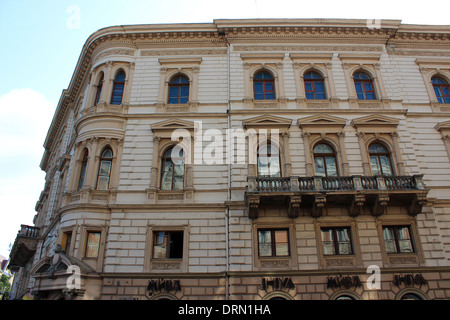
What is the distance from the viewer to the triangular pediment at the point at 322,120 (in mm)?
19344

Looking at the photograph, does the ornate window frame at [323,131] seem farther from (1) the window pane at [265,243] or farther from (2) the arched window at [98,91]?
(2) the arched window at [98,91]

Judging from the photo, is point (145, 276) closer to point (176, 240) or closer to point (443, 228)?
point (176, 240)

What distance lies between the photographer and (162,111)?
804 inches

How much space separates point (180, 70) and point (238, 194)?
967cm

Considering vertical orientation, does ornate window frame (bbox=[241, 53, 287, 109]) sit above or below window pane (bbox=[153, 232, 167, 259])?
above

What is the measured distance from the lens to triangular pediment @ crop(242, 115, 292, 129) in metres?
19.3

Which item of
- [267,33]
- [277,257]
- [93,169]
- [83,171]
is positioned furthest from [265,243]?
[267,33]

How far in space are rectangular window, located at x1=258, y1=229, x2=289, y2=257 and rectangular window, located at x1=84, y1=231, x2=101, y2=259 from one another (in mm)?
8763

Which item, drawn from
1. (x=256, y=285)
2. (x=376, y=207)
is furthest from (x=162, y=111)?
(x=376, y=207)

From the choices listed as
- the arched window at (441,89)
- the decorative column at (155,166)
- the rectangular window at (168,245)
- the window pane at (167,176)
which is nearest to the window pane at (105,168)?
the decorative column at (155,166)

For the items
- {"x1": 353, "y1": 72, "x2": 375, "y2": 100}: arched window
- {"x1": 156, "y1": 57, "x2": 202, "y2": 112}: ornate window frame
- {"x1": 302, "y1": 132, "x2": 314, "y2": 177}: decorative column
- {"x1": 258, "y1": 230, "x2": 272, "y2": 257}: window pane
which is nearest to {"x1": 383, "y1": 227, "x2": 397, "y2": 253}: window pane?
{"x1": 302, "y1": 132, "x2": 314, "y2": 177}: decorative column

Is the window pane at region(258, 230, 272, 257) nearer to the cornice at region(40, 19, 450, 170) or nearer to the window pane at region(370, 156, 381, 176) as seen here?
the window pane at region(370, 156, 381, 176)

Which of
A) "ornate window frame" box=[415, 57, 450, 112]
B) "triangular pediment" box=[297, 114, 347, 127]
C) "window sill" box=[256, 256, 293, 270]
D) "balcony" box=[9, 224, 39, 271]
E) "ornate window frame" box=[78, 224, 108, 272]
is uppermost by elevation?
"ornate window frame" box=[415, 57, 450, 112]

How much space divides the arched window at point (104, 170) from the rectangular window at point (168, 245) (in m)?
4.37
